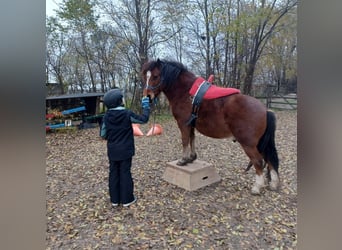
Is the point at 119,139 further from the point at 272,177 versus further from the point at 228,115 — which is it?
the point at 272,177

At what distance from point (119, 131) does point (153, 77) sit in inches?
14.8

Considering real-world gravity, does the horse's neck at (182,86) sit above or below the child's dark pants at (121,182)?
above

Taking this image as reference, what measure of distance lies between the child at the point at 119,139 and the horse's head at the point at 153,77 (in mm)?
111

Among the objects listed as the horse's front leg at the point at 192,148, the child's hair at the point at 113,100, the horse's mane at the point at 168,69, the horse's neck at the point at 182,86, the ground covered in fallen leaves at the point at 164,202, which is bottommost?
the ground covered in fallen leaves at the point at 164,202

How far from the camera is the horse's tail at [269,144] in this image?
1294 mm

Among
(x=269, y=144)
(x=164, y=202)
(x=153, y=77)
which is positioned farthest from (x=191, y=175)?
(x=153, y=77)

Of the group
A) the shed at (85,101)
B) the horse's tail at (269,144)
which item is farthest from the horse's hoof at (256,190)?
the shed at (85,101)

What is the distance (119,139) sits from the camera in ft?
3.97

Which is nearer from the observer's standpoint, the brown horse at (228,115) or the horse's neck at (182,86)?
the brown horse at (228,115)

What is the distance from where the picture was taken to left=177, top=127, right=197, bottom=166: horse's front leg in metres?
1.48

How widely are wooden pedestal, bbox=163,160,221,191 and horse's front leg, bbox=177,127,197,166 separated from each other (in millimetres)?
31

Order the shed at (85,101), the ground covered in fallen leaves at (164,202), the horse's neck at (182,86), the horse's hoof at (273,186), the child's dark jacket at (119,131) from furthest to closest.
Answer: the shed at (85,101)
the horse's neck at (182,86)
the horse's hoof at (273,186)
the child's dark jacket at (119,131)
the ground covered in fallen leaves at (164,202)

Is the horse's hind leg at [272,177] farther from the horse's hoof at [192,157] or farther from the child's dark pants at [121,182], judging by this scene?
the child's dark pants at [121,182]
